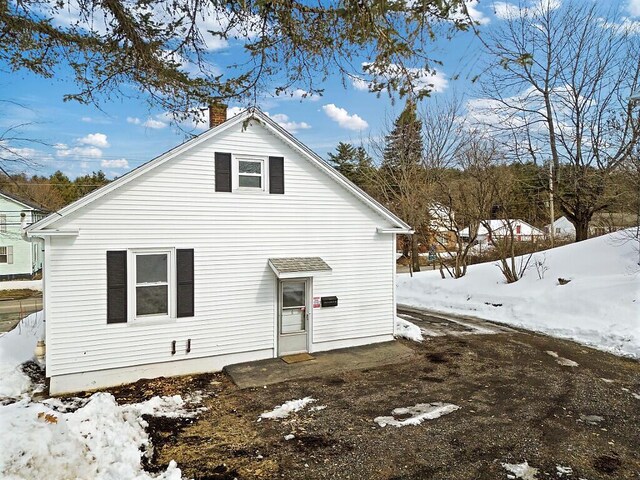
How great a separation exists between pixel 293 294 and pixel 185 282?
8.57 feet

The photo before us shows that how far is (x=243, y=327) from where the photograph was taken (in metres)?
9.36

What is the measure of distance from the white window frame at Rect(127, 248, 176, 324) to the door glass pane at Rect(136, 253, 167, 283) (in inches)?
2.8

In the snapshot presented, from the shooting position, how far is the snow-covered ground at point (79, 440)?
13.4 ft

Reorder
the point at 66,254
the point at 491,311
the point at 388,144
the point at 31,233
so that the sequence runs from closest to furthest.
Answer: the point at 31,233 < the point at 66,254 < the point at 491,311 < the point at 388,144

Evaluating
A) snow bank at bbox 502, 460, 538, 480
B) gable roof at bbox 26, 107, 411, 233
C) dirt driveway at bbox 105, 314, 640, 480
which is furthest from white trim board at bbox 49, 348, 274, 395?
snow bank at bbox 502, 460, 538, 480

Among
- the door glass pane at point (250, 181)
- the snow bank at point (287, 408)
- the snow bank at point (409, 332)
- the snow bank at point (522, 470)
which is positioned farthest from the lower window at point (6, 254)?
the snow bank at point (522, 470)

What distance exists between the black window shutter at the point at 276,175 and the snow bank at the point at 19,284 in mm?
22897

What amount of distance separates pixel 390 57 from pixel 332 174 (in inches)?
255

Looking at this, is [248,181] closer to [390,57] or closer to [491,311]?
[390,57]

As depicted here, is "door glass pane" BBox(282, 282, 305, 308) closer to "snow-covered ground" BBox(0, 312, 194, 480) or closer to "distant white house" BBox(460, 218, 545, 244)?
"snow-covered ground" BBox(0, 312, 194, 480)

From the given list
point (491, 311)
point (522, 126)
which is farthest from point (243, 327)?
point (522, 126)

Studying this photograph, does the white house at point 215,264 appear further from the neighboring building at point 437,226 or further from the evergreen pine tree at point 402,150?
the evergreen pine tree at point 402,150

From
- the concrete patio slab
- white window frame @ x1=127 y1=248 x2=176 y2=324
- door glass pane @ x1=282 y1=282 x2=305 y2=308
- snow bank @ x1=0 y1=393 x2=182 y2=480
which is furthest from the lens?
door glass pane @ x1=282 y1=282 x2=305 y2=308

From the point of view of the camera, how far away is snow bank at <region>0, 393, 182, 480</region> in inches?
160
